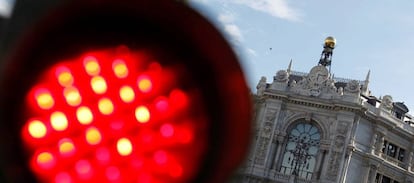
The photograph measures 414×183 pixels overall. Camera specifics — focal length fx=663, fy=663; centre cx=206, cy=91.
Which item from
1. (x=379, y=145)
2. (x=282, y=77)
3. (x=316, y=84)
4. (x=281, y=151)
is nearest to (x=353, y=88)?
(x=316, y=84)

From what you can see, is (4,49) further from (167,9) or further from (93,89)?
→ (167,9)

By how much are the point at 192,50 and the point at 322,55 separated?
53.2 metres

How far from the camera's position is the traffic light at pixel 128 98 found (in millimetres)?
1527

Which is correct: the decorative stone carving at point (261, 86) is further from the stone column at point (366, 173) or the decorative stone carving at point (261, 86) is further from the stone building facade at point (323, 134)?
the stone column at point (366, 173)

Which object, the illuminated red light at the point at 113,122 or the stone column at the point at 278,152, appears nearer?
the illuminated red light at the point at 113,122

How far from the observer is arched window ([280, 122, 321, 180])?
146 feet

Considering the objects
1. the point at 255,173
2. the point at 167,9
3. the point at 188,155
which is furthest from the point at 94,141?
the point at 255,173

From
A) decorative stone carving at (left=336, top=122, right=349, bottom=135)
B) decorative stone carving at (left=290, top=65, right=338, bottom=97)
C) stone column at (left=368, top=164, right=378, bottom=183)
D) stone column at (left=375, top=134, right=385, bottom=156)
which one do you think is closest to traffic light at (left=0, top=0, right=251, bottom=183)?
decorative stone carving at (left=336, top=122, right=349, bottom=135)

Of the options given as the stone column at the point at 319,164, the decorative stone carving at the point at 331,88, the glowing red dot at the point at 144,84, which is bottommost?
the glowing red dot at the point at 144,84

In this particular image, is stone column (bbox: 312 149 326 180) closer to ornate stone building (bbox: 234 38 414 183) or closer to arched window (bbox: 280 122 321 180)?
ornate stone building (bbox: 234 38 414 183)

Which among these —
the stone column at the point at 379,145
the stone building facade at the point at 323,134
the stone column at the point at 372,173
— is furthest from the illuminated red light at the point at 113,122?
the stone column at the point at 379,145

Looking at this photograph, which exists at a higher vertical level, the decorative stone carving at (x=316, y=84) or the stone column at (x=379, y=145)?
the decorative stone carving at (x=316, y=84)

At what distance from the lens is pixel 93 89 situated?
162cm

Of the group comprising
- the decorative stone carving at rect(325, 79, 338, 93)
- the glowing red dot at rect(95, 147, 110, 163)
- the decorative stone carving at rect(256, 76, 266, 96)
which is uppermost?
the decorative stone carving at rect(325, 79, 338, 93)
